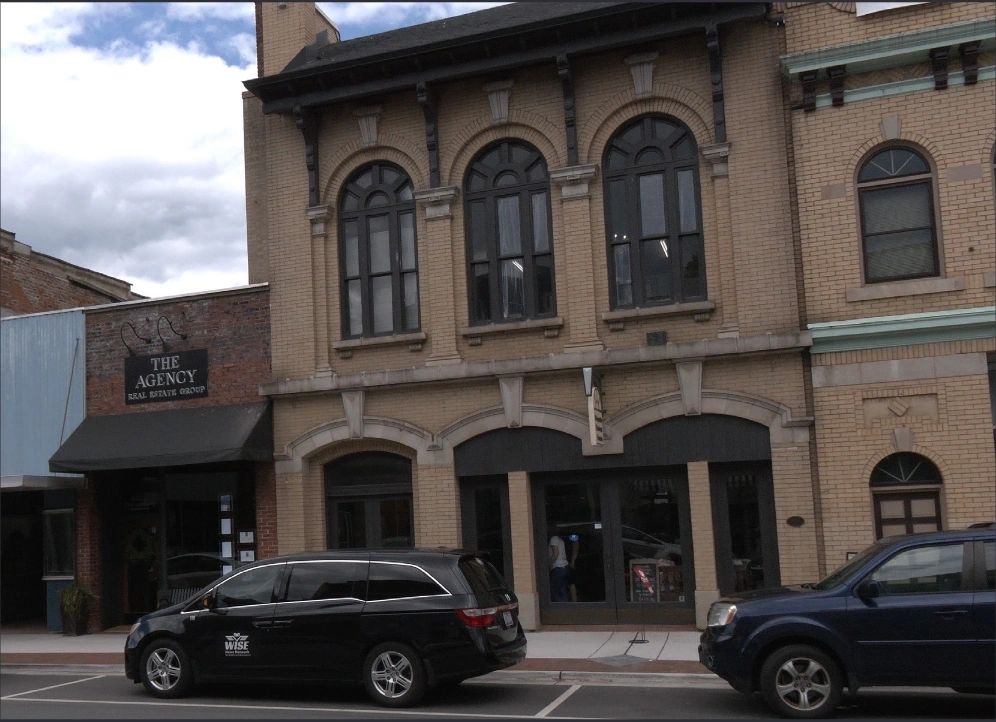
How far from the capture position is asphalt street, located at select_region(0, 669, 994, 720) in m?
10.3

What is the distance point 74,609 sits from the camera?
1861cm

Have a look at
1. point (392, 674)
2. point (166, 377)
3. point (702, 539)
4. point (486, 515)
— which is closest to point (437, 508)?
point (486, 515)

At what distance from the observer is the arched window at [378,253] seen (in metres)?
17.8

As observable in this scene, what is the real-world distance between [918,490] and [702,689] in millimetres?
5065

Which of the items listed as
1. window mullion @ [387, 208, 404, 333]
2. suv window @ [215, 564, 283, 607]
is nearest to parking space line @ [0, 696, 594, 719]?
suv window @ [215, 564, 283, 607]

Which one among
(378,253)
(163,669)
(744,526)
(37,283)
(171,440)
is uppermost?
(37,283)

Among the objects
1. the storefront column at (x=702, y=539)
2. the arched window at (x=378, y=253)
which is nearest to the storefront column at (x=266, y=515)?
the arched window at (x=378, y=253)

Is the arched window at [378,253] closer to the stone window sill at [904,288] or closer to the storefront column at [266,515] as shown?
the storefront column at [266,515]

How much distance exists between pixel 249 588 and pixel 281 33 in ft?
37.8

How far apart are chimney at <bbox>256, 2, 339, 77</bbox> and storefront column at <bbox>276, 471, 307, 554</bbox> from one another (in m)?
7.38

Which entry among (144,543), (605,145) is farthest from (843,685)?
(144,543)

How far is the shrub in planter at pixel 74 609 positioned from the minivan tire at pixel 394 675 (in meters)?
9.63

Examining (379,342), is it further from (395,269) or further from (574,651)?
(574,651)

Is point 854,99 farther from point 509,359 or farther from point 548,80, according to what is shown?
point 509,359
